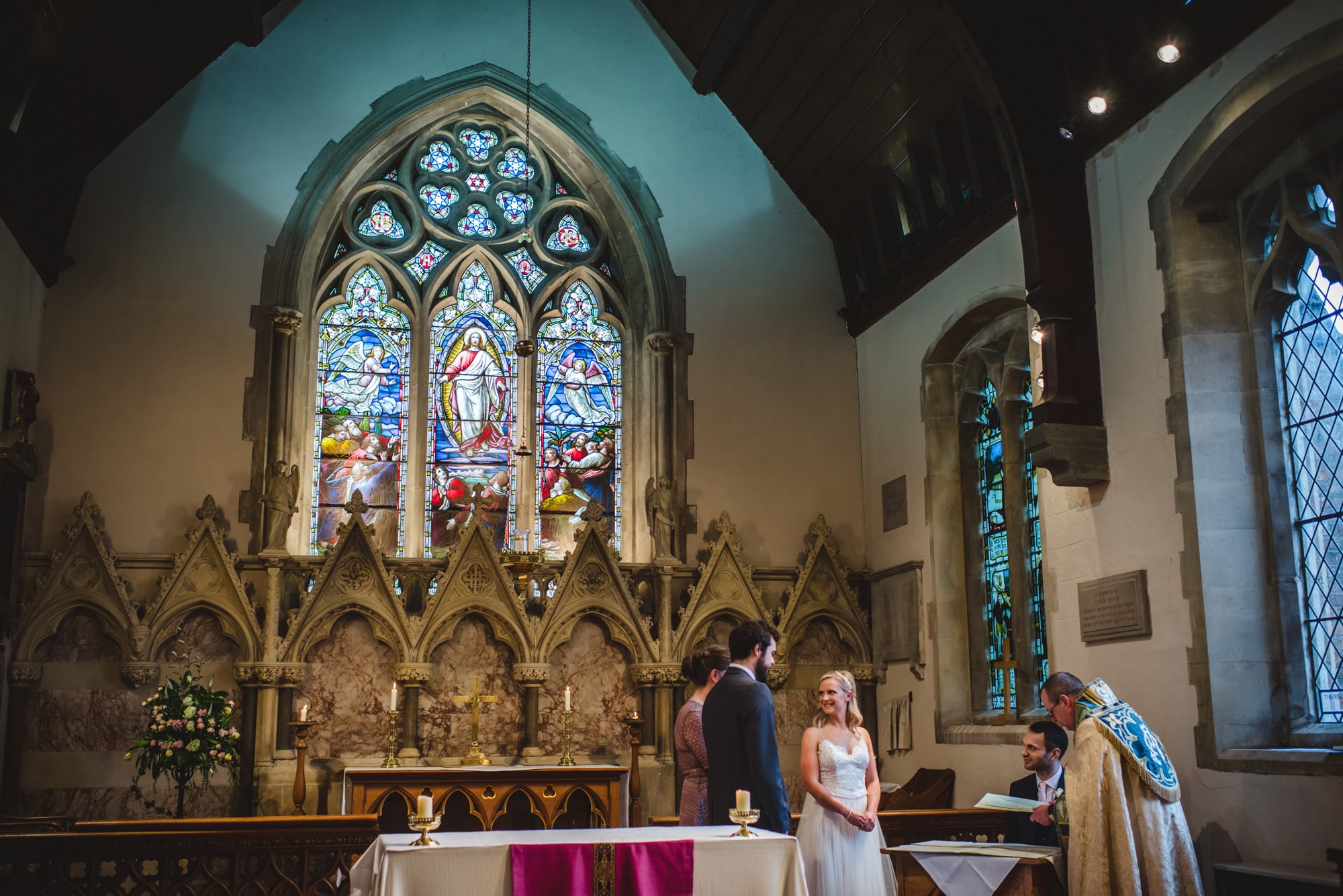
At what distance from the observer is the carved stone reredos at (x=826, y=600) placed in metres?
10.4

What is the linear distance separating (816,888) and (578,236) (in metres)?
7.29

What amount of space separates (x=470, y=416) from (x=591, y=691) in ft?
8.41

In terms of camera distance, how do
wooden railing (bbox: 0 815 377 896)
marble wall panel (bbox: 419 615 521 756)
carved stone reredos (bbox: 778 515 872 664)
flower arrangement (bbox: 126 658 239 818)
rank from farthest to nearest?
carved stone reredos (bbox: 778 515 872 664), marble wall panel (bbox: 419 615 521 756), flower arrangement (bbox: 126 658 239 818), wooden railing (bbox: 0 815 377 896)

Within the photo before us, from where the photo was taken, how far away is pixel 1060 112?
26.0 feet

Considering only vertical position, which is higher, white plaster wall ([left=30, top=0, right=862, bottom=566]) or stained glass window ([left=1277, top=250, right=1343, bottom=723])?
white plaster wall ([left=30, top=0, right=862, bottom=566])

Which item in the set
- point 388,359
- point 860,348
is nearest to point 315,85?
point 388,359

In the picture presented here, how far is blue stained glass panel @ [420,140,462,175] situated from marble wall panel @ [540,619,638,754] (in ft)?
13.9

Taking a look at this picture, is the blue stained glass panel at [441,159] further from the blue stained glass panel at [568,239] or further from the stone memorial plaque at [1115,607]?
the stone memorial plaque at [1115,607]

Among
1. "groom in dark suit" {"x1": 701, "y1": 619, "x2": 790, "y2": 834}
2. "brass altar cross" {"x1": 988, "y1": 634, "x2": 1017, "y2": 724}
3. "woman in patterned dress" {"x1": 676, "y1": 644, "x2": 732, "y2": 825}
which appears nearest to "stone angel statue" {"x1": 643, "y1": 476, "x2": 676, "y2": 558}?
"brass altar cross" {"x1": 988, "y1": 634, "x2": 1017, "y2": 724}

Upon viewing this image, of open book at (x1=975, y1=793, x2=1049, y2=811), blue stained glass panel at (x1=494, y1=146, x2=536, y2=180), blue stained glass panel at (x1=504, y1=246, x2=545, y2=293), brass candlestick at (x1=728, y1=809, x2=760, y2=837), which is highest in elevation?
blue stained glass panel at (x1=494, y1=146, x2=536, y2=180)

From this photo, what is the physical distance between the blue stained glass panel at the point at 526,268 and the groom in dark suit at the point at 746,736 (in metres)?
6.50

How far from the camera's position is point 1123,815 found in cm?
536

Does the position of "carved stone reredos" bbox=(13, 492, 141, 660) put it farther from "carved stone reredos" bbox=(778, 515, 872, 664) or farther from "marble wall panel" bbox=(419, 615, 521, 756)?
"carved stone reredos" bbox=(778, 515, 872, 664)

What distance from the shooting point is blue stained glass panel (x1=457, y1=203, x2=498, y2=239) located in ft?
37.1
